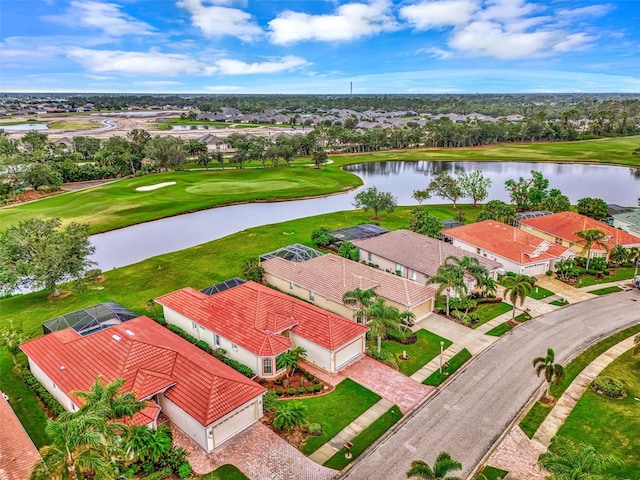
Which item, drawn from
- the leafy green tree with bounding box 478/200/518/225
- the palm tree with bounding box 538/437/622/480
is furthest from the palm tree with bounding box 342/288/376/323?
the leafy green tree with bounding box 478/200/518/225

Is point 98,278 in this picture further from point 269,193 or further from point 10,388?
point 269,193

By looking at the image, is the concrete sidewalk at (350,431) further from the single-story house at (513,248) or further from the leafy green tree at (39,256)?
the leafy green tree at (39,256)

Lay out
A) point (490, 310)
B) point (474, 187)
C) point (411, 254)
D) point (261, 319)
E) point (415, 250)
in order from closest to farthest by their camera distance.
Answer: point (261, 319)
point (490, 310)
point (411, 254)
point (415, 250)
point (474, 187)

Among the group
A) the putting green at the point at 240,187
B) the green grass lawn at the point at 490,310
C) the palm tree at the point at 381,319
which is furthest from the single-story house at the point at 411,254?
the putting green at the point at 240,187

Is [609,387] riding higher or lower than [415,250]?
lower

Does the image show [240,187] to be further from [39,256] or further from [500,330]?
[500,330]

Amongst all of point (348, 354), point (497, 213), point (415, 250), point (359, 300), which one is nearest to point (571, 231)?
point (497, 213)

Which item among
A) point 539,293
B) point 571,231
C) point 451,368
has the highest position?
point 571,231
